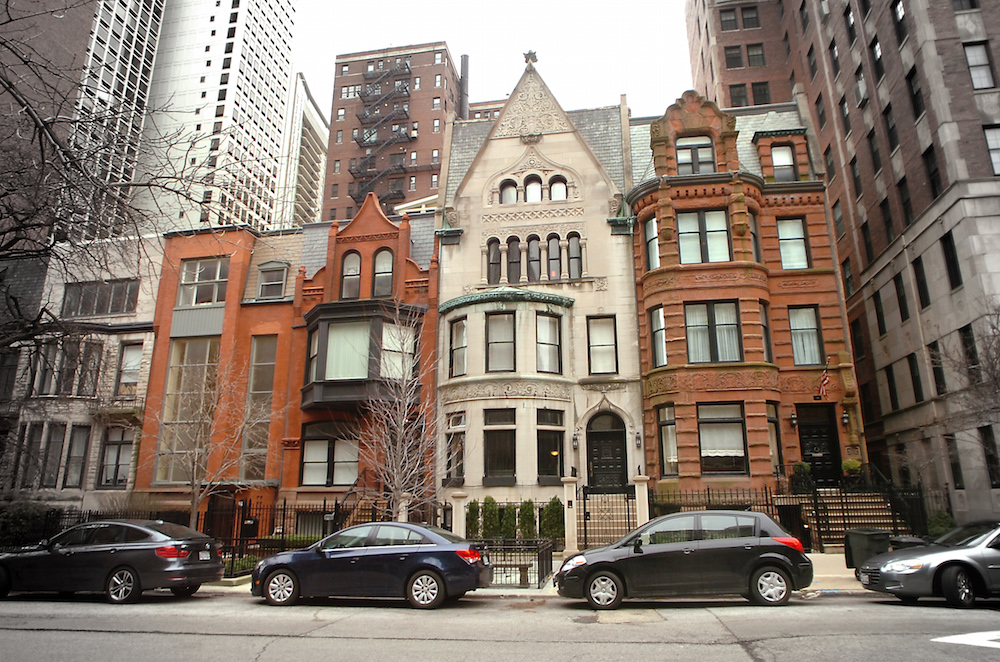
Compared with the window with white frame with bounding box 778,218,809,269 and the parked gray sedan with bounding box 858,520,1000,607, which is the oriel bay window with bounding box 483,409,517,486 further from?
the parked gray sedan with bounding box 858,520,1000,607

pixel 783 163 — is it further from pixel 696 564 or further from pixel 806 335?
pixel 696 564

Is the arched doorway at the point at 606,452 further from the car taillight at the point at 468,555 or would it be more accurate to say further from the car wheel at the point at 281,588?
the car wheel at the point at 281,588

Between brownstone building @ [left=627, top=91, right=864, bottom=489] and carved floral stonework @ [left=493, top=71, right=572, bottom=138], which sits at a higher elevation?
carved floral stonework @ [left=493, top=71, right=572, bottom=138]

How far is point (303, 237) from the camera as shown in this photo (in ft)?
100

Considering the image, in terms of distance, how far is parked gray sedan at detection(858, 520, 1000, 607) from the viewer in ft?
37.2

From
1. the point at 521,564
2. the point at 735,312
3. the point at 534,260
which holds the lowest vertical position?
the point at 521,564

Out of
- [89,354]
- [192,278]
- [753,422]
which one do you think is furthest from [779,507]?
[192,278]

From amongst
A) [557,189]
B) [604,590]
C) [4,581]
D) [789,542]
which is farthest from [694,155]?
[4,581]

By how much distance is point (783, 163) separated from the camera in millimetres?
27156

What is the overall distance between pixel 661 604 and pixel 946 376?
18980 mm

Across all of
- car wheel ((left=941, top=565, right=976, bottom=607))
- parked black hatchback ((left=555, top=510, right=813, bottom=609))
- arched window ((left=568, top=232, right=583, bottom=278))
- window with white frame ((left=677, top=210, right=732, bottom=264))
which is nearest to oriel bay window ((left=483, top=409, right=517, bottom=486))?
arched window ((left=568, top=232, right=583, bottom=278))

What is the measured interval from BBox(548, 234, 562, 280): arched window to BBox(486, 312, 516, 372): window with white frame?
285cm

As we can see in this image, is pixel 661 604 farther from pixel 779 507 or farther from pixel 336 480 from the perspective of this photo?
pixel 336 480

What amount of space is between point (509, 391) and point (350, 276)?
29.0ft
